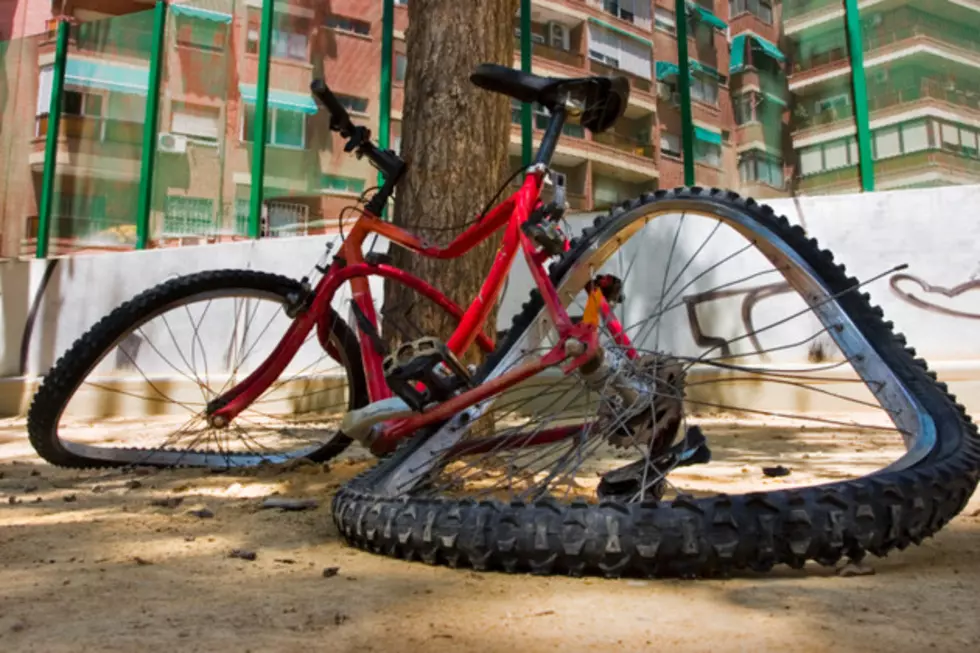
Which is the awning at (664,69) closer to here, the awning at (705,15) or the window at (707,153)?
the awning at (705,15)

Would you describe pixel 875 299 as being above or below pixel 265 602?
above

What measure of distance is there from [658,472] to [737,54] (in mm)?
5172

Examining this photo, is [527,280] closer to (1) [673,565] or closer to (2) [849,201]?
(2) [849,201]

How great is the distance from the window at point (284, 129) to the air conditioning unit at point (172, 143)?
0.61m

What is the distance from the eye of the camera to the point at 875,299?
15.4 ft

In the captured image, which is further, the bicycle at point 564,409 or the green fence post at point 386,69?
the green fence post at point 386,69

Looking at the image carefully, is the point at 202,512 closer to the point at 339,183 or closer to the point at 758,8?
the point at 339,183

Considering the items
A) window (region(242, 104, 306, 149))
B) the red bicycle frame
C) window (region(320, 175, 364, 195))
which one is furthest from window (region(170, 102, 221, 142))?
the red bicycle frame

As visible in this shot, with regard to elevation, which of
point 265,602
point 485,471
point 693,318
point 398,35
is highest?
point 398,35

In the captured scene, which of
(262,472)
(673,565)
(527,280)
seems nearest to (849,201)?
(527,280)

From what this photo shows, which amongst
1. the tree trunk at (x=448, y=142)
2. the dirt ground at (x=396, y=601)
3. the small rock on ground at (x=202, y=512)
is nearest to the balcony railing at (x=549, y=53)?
the tree trunk at (x=448, y=142)

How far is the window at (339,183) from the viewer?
6090mm

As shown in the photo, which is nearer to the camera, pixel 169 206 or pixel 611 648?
pixel 611 648

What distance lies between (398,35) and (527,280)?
2.62 metres
